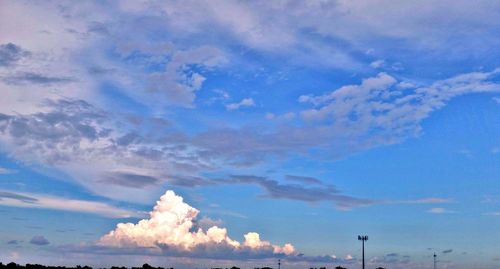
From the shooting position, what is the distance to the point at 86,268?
198250 mm

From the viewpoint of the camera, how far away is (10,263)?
17562 centimetres

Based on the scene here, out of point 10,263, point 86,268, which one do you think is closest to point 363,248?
point 86,268

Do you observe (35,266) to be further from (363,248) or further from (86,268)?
(363,248)

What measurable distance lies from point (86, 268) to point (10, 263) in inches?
1083

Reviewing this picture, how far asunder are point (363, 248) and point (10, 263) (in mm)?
96164

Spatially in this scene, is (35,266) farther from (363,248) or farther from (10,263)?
(363,248)

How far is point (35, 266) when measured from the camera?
185375mm

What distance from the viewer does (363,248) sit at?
188625 mm

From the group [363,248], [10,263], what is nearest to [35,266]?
[10,263]

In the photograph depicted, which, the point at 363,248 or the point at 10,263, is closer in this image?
the point at 10,263

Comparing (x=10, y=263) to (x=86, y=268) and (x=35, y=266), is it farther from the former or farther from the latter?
(x=86, y=268)

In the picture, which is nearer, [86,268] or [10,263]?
[10,263]

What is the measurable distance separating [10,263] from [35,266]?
35.1ft

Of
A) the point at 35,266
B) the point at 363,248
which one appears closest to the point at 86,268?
the point at 35,266
